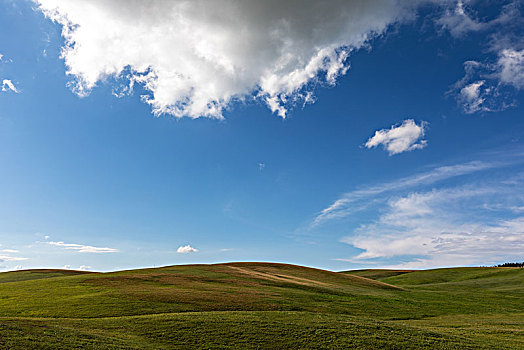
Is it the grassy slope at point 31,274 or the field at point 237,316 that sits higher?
the grassy slope at point 31,274

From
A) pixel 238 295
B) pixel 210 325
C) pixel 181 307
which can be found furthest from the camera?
pixel 238 295

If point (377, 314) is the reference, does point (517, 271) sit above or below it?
above

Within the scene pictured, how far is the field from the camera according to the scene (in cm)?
2548

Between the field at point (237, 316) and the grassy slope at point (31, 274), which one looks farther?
the grassy slope at point (31, 274)

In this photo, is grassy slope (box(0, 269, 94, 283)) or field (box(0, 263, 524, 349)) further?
grassy slope (box(0, 269, 94, 283))

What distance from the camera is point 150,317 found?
3278 cm

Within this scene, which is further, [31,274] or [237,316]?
[31,274]

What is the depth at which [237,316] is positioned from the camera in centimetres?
3341

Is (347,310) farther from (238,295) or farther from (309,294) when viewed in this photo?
(238,295)

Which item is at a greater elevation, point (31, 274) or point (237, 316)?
point (31, 274)

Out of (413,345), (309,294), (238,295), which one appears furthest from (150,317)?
(309,294)

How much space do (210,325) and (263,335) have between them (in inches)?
203

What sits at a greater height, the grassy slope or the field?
the grassy slope

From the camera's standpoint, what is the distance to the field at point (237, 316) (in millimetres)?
25484
